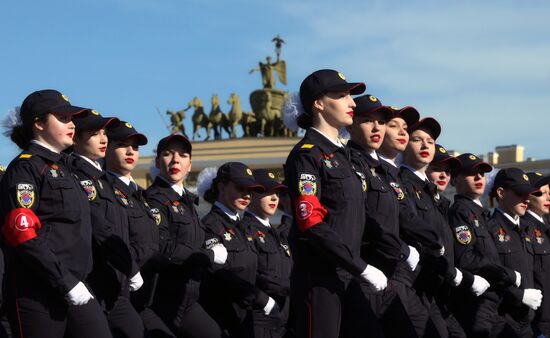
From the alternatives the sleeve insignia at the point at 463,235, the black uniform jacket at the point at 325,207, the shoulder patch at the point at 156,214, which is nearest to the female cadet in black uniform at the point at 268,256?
the shoulder patch at the point at 156,214

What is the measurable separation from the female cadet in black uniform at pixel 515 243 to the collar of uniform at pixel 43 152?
4.56 metres

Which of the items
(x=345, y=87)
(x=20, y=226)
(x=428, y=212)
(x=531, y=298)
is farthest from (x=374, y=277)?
(x=531, y=298)

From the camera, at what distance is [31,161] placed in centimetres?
645

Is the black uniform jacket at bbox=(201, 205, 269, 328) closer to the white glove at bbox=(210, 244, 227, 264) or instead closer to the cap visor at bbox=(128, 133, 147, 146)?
the white glove at bbox=(210, 244, 227, 264)

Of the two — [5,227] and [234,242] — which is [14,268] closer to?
[5,227]

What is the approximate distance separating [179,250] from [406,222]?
6.92ft

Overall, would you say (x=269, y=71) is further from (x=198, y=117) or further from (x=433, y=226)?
(x=433, y=226)

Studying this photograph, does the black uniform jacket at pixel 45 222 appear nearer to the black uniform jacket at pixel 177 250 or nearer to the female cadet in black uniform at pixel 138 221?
the female cadet in black uniform at pixel 138 221

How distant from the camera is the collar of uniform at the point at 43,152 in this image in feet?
21.4

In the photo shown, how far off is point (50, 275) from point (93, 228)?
4.01ft

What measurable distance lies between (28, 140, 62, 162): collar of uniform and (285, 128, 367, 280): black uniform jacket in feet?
4.48

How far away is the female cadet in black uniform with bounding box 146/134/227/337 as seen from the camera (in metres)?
8.82

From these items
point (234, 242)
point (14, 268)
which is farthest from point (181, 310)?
point (14, 268)

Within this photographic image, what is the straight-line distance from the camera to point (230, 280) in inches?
375
